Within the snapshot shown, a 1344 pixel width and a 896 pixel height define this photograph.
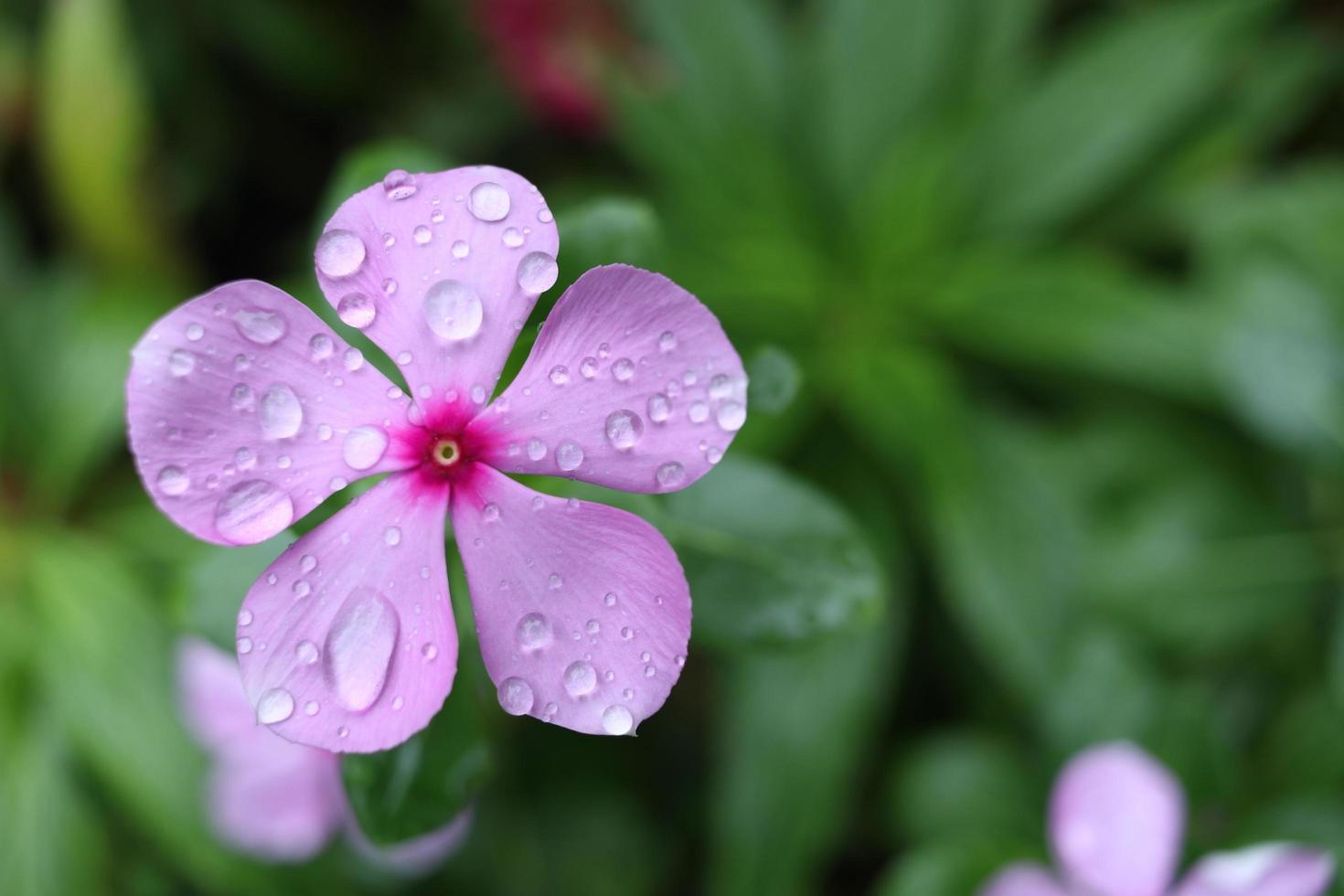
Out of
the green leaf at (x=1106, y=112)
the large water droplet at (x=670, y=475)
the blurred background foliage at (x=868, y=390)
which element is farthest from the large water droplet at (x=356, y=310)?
the green leaf at (x=1106, y=112)

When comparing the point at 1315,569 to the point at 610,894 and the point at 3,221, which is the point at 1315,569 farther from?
the point at 3,221

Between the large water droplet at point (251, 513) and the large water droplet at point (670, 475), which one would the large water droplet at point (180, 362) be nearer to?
the large water droplet at point (251, 513)

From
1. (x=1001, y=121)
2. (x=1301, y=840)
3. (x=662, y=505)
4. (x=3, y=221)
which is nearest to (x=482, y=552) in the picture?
(x=662, y=505)

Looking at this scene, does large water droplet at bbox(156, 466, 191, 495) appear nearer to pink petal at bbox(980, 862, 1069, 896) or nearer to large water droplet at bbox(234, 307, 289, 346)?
large water droplet at bbox(234, 307, 289, 346)

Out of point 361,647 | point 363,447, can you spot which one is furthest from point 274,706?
point 363,447

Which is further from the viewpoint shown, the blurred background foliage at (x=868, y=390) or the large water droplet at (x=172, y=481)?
the blurred background foliage at (x=868, y=390)

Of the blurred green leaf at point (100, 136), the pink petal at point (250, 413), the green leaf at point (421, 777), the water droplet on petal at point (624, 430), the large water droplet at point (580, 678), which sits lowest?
the green leaf at point (421, 777)

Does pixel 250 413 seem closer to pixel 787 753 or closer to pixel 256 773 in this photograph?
pixel 256 773

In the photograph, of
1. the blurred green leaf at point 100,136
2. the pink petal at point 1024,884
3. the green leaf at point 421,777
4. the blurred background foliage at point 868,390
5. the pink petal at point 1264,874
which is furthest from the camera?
the blurred green leaf at point 100,136

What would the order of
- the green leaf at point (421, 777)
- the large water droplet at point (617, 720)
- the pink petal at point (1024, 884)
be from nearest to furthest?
the large water droplet at point (617, 720) < the green leaf at point (421, 777) < the pink petal at point (1024, 884)

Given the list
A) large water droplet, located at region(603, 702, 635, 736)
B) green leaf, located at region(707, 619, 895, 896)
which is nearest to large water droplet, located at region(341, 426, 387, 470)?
large water droplet, located at region(603, 702, 635, 736)
